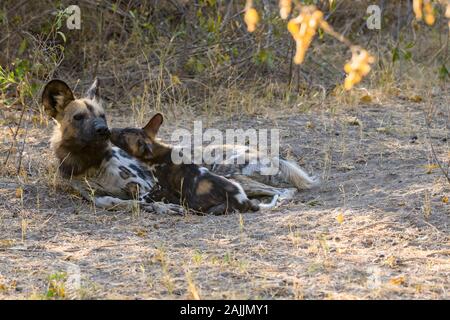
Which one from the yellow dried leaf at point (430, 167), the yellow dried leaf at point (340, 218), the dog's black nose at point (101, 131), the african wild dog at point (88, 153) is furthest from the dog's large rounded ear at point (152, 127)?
the yellow dried leaf at point (430, 167)

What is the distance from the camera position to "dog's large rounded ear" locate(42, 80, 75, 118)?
19.2 ft

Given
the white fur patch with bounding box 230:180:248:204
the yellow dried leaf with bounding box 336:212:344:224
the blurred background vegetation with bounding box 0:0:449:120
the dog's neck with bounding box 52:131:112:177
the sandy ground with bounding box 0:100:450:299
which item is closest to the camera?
the sandy ground with bounding box 0:100:450:299

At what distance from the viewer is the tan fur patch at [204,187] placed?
557 centimetres

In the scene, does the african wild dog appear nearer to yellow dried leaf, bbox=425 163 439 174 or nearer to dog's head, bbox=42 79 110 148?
dog's head, bbox=42 79 110 148

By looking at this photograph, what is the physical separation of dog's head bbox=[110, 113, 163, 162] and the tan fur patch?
485mm

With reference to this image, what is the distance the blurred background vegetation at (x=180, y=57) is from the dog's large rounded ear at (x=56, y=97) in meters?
1.73

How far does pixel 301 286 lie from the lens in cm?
390

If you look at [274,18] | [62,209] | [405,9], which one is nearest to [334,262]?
[62,209]

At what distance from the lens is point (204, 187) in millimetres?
5590

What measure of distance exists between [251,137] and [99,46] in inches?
79.9

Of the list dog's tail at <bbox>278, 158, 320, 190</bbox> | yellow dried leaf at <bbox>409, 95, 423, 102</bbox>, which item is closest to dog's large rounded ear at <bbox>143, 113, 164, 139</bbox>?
dog's tail at <bbox>278, 158, 320, 190</bbox>

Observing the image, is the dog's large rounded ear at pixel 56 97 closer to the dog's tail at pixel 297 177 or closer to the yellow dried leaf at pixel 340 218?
the dog's tail at pixel 297 177
